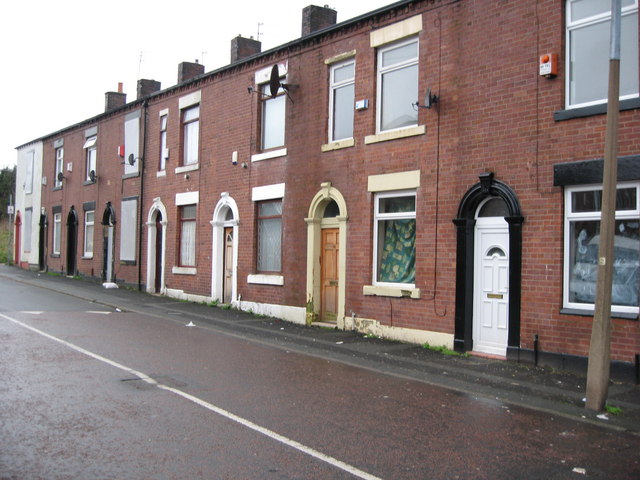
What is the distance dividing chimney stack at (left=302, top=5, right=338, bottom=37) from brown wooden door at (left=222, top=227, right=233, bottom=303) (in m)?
6.17

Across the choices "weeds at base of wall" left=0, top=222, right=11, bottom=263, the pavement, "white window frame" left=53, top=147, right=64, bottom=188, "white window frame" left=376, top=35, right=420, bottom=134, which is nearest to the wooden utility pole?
the pavement

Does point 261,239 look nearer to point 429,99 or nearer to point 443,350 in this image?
point 429,99

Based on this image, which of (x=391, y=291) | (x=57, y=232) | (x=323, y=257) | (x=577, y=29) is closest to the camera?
(x=577, y=29)

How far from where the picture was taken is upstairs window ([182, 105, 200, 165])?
2027 centimetres

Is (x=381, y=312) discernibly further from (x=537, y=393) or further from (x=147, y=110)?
(x=147, y=110)

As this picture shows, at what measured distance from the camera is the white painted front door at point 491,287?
11.3 m

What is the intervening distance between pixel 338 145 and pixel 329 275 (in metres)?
3.12

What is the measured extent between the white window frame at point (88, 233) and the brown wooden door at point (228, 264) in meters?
10.2

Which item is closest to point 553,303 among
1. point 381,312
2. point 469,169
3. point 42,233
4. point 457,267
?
point 457,267

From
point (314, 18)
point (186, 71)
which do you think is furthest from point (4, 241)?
point (314, 18)

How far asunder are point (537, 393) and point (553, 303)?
7.11 ft

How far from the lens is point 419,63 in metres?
12.9

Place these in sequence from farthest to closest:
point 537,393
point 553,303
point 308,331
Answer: point 308,331 < point 553,303 < point 537,393

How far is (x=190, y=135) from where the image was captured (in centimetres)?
2066
